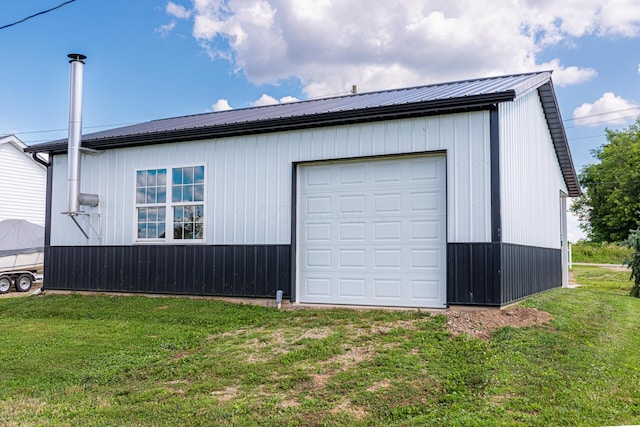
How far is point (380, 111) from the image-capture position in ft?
28.3

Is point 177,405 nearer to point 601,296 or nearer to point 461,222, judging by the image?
point 461,222

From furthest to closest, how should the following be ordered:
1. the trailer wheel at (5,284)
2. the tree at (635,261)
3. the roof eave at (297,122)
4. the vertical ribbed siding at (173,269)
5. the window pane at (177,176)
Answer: the trailer wheel at (5,284) < the tree at (635,261) < the window pane at (177,176) < the vertical ribbed siding at (173,269) < the roof eave at (297,122)

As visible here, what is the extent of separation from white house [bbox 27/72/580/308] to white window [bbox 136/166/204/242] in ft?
0.09

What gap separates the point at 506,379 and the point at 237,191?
20.4ft

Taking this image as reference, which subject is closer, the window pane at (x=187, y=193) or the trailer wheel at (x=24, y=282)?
the window pane at (x=187, y=193)

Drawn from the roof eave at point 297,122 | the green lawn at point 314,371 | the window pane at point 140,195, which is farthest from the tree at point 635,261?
the window pane at point 140,195

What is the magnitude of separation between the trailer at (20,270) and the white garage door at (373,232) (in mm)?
10925

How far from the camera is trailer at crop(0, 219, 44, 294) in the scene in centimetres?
1606

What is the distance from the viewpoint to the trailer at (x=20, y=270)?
Result: 1594 centimetres

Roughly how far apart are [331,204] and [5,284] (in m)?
11.7

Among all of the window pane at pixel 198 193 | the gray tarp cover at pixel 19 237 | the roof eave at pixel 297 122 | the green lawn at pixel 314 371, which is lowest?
the green lawn at pixel 314 371

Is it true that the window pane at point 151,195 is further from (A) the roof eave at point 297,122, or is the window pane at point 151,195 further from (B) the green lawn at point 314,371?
(B) the green lawn at point 314,371

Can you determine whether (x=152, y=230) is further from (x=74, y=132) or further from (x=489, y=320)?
(x=489, y=320)

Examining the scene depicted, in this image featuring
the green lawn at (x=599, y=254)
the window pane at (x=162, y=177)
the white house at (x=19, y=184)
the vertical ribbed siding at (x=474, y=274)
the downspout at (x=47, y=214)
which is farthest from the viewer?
the green lawn at (x=599, y=254)
